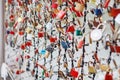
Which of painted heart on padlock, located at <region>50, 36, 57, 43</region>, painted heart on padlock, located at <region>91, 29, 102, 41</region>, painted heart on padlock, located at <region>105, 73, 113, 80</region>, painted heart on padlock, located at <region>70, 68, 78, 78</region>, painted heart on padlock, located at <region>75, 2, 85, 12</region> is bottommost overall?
painted heart on padlock, located at <region>70, 68, 78, 78</region>

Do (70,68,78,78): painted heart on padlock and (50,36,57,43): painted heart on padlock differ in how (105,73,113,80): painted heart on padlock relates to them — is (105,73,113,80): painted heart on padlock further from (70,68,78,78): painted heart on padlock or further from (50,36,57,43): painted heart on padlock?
(50,36,57,43): painted heart on padlock

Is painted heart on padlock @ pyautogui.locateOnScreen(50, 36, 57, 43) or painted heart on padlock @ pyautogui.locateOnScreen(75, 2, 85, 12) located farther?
Result: painted heart on padlock @ pyautogui.locateOnScreen(50, 36, 57, 43)

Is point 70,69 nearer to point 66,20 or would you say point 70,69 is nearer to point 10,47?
point 66,20

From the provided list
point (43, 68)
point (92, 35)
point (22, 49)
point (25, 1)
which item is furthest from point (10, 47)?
point (92, 35)

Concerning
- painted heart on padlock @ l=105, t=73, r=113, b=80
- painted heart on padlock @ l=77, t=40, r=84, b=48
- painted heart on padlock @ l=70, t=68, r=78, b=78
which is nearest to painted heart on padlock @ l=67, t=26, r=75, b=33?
→ painted heart on padlock @ l=77, t=40, r=84, b=48

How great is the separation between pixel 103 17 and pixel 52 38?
0.52 meters

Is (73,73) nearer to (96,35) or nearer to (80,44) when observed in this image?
(80,44)

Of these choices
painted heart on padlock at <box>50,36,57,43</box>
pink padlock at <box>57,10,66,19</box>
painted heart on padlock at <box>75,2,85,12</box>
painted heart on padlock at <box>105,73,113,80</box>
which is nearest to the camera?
painted heart on padlock at <box>105,73,113,80</box>

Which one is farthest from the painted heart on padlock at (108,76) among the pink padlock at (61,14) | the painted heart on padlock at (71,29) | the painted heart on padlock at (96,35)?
the pink padlock at (61,14)

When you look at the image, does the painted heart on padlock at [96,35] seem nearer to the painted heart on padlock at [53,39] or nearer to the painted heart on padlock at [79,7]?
the painted heart on padlock at [79,7]

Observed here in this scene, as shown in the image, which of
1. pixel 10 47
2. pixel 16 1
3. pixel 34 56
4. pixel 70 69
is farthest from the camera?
pixel 10 47

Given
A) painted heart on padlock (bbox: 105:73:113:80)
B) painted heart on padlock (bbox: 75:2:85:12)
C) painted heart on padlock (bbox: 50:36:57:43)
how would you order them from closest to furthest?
1. painted heart on padlock (bbox: 105:73:113:80)
2. painted heart on padlock (bbox: 75:2:85:12)
3. painted heart on padlock (bbox: 50:36:57:43)

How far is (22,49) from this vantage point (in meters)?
2.16

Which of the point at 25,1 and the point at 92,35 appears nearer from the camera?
the point at 92,35
